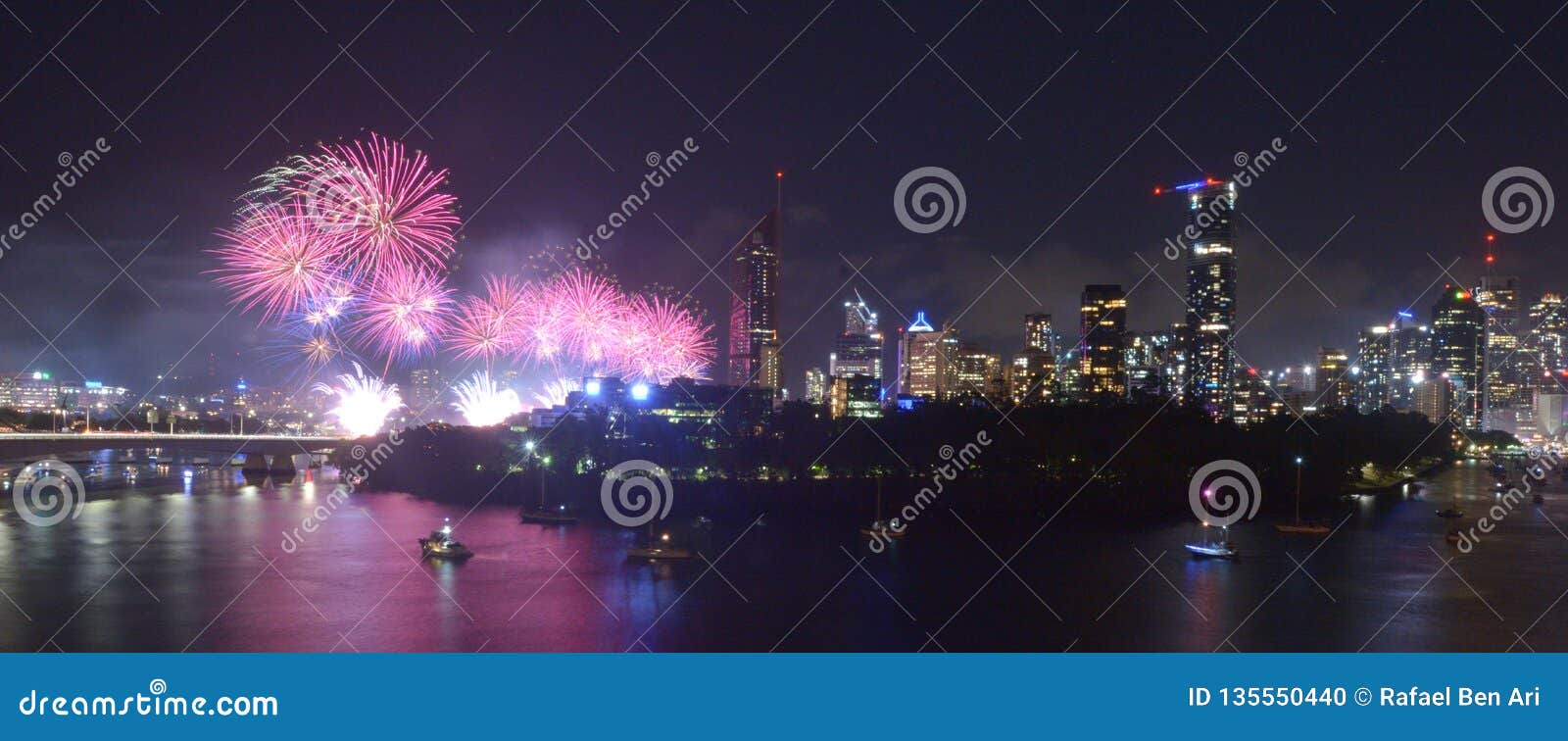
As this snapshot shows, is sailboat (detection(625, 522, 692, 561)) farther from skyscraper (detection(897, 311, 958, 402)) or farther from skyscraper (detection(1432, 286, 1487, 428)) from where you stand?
skyscraper (detection(1432, 286, 1487, 428))

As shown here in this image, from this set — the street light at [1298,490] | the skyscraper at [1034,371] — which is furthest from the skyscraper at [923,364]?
the street light at [1298,490]

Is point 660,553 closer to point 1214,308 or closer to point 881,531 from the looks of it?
point 881,531

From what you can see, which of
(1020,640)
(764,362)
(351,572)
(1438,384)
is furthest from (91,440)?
(1438,384)


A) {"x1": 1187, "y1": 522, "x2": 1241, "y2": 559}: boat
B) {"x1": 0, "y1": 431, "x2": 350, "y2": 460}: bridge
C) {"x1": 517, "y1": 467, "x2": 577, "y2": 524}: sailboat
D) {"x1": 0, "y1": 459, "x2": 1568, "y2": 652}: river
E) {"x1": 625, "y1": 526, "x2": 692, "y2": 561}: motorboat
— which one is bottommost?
{"x1": 0, "y1": 459, "x2": 1568, "y2": 652}: river

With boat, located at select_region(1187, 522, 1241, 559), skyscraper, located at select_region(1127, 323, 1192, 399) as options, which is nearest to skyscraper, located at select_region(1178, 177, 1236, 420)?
skyscraper, located at select_region(1127, 323, 1192, 399)

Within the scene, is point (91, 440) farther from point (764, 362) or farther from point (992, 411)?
point (764, 362)

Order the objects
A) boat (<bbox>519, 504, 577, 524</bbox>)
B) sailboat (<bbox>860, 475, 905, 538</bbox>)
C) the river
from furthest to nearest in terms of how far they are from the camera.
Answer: boat (<bbox>519, 504, 577, 524</bbox>), sailboat (<bbox>860, 475, 905, 538</bbox>), the river
